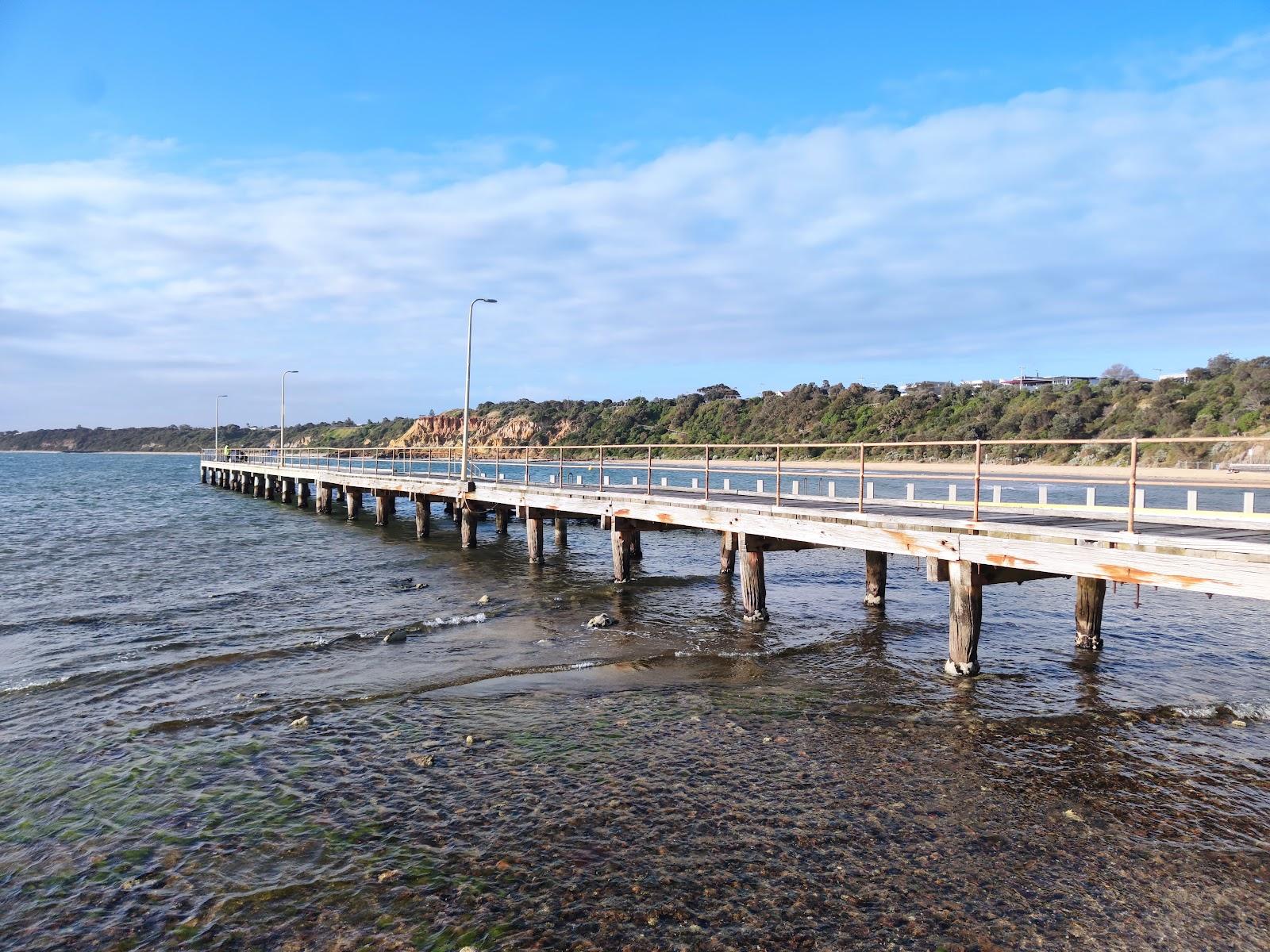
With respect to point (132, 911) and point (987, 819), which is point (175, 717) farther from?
point (987, 819)

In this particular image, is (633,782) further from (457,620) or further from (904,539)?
(457,620)

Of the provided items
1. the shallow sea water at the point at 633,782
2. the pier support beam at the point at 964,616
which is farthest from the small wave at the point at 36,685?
the pier support beam at the point at 964,616

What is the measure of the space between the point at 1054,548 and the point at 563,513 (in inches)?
551

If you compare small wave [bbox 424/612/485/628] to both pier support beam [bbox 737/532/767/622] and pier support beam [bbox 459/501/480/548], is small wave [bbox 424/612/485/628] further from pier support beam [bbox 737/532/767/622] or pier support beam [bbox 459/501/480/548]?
pier support beam [bbox 459/501/480/548]

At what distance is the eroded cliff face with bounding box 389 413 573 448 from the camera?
126188mm

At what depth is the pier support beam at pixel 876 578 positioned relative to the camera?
15.5 m

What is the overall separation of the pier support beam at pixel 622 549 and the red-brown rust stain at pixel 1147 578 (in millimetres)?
10936

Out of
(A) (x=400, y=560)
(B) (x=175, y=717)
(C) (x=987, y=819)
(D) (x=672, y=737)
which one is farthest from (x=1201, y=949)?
(A) (x=400, y=560)

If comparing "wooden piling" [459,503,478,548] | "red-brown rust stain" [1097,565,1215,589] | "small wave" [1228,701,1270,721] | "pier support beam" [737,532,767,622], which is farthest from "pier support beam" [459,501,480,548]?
"small wave" [1228,701,1270,721]

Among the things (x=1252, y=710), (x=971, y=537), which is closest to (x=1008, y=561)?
(x=971, y=537)

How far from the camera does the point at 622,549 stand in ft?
60.3

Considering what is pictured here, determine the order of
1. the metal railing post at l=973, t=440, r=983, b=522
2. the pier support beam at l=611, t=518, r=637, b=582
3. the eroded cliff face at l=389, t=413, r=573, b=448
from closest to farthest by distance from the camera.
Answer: the metal railing post at l=973, t=440, r=983, b=522 < the pier support beam at l=611, t=518, r=637, b=582 < the eroded cliff face at l=389, t=413, r=573, b=448

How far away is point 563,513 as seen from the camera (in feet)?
69.9

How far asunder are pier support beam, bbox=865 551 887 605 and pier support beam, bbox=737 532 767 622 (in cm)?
260
